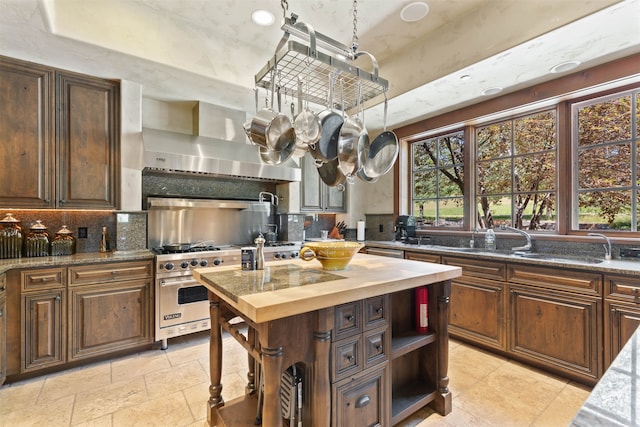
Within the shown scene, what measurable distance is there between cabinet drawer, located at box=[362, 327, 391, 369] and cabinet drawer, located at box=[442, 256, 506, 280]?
5.22 feet

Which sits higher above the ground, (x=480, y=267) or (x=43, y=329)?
(x=480, y=267)

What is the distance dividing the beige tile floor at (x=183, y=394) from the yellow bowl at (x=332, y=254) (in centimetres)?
109

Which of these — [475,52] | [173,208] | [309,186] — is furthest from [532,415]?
[173,208]

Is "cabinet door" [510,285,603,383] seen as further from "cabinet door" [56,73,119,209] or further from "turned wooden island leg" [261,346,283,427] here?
"cabinet door" [56,73,119,209]

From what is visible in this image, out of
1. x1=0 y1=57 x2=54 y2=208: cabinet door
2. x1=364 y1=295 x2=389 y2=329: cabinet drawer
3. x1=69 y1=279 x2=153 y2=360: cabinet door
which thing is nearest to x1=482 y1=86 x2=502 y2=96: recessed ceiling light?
x1=364 y1=295 x2=389 y2=329: cabinet drawer

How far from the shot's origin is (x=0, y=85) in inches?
94.7

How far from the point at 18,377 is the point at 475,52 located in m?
4.49

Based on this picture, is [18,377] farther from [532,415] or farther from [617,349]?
[617,349]

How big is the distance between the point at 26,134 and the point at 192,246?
1.71 meters

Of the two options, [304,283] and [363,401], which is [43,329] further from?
[363,401]

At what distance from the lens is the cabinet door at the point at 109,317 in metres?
2.45

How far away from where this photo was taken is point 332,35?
2.73 m

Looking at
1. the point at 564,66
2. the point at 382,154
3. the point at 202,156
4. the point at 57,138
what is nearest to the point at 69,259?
the point at 57,138

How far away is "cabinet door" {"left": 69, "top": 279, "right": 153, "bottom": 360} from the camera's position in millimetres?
2451
